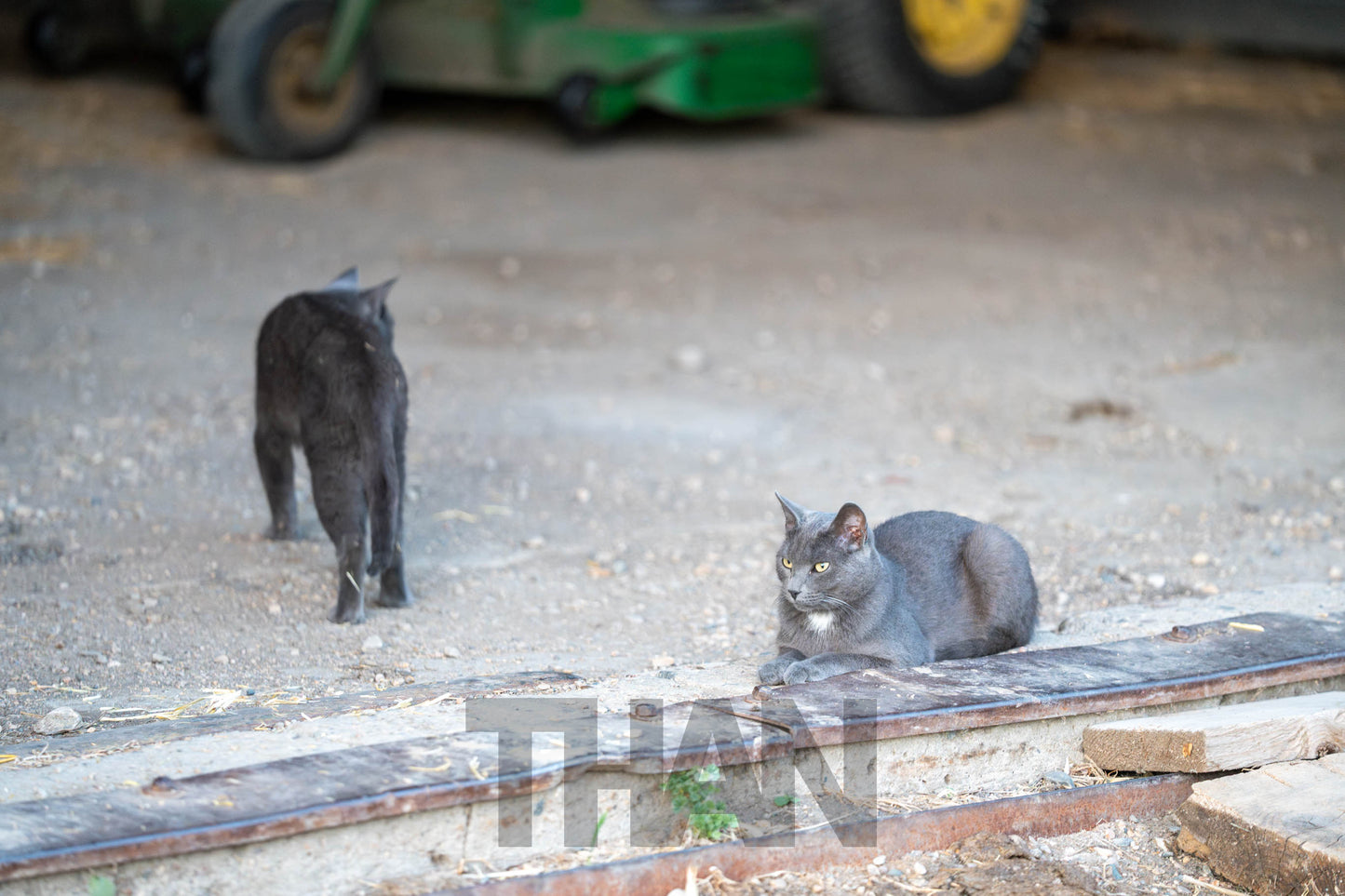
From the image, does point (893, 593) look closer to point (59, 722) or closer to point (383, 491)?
point (383, 491)

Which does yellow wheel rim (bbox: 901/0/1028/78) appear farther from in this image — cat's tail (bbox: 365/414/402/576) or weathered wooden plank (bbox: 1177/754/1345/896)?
weathered wooden plank (bbox: 1177/754/1345/896)

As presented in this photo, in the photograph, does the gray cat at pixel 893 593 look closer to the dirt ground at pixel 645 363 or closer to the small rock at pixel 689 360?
the dirt ground at pixel 645 363

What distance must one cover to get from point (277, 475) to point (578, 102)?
524cm

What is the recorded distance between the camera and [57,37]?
35.0 ft

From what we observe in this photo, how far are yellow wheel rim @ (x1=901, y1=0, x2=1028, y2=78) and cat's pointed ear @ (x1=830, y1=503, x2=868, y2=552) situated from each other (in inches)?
312

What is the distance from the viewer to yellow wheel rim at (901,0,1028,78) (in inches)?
429

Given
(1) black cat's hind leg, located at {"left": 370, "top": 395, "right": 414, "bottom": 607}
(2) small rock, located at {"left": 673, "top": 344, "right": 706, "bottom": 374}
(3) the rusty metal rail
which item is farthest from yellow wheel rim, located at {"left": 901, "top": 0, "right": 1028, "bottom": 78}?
(3) the rusty metal rail

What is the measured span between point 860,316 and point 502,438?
245 cm

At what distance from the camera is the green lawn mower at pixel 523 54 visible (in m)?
9.20

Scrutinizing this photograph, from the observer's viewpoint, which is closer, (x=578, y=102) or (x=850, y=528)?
(x=850, y=528)

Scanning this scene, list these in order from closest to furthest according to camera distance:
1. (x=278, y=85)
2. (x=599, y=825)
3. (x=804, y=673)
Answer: (x=599, y=825), (x=804, y=673), (x=278, y=85)

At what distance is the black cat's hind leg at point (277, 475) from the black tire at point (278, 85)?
194 inches

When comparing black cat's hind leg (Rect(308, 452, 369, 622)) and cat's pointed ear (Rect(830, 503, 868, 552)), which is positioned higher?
cat's pointed ear (Rect(830, 503, 868, 552))

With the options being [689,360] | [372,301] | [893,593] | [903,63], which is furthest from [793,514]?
[903,63]
